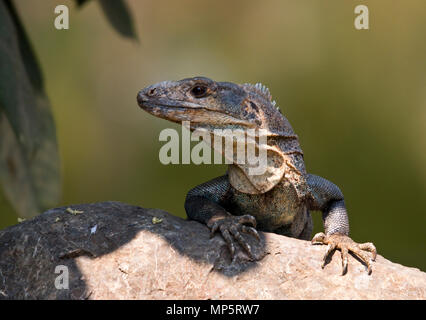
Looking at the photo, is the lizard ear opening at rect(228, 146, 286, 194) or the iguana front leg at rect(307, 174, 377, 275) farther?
the lizard ear opening at rect(228, 146, 286, 194)

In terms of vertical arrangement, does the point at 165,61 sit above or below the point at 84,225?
above

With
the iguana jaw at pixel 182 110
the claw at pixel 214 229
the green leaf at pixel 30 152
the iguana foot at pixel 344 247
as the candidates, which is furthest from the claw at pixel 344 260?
the green leaf at pixel 30 152

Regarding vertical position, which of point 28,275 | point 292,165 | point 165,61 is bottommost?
point 28,275

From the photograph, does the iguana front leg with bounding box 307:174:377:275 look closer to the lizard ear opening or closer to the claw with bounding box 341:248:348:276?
the claw with bounding box 341:248:348:276

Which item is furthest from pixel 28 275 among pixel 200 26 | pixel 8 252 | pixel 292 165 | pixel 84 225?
pixel 200 26

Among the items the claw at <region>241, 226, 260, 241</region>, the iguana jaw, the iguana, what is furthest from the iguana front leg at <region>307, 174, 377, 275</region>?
the iguana jaw
